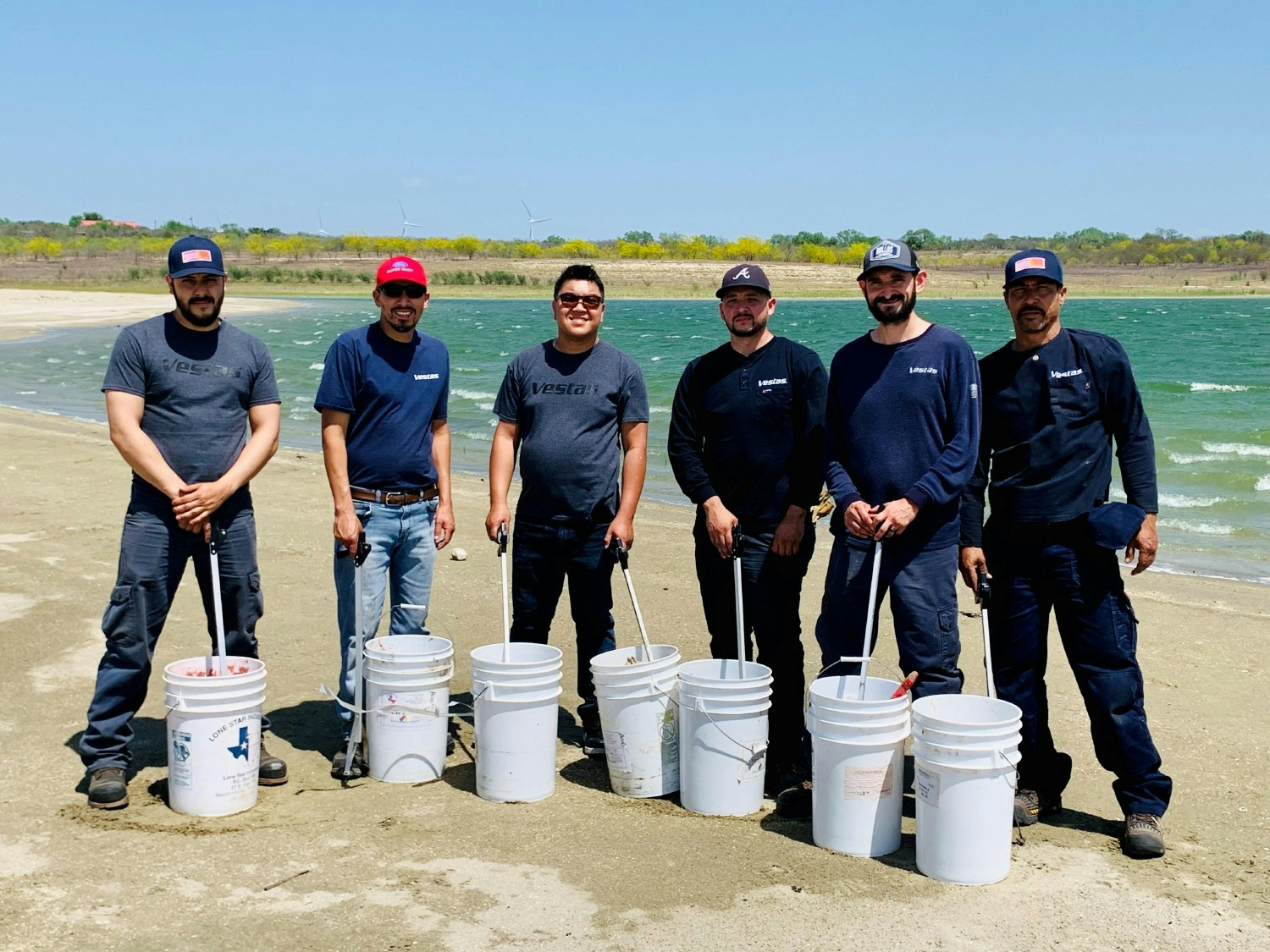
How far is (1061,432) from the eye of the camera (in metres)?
4.84

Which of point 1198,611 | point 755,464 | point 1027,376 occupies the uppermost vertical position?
point 1027,376

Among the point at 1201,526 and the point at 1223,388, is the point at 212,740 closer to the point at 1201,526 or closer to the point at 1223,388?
the point at 1201,526

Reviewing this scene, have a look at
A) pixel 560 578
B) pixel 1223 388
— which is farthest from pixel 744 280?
pixel 1223 388

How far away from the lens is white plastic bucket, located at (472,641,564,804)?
5.13 meters

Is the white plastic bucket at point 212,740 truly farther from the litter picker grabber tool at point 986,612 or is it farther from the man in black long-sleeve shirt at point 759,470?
the litter picker grabber tool at point 986,612

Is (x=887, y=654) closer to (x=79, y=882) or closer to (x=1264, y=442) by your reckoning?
(x=79, y=882)

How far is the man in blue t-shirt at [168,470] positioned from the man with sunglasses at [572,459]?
1.15m

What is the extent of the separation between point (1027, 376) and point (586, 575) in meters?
2.18

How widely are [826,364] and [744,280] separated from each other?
31.8 meters

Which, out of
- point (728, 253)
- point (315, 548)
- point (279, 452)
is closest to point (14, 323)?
point (279, 452)

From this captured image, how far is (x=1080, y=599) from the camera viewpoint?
4.85 metres

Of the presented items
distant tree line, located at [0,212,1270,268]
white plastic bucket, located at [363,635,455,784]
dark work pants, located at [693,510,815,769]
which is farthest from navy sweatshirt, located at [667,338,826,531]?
distant tree line, located at [0,212,1270,268]

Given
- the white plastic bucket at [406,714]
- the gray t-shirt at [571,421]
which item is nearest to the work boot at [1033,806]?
the gray t-shirt at [571,421]

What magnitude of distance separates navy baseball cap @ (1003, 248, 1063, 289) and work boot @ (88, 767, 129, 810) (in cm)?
411
